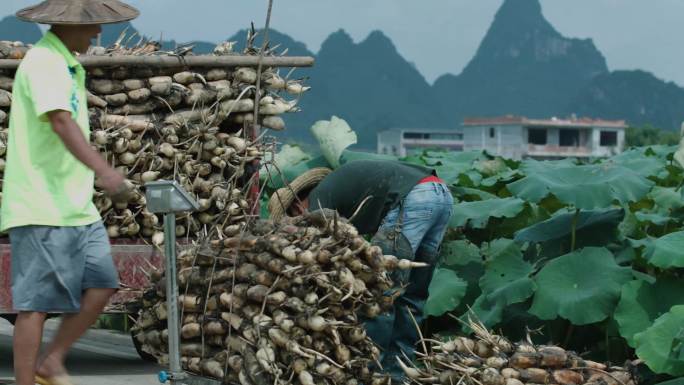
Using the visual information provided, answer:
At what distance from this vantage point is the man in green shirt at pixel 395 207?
22.8ft

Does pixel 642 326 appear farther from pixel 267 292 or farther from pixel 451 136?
pixel 451 136

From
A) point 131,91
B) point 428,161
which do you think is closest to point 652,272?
point 131,91

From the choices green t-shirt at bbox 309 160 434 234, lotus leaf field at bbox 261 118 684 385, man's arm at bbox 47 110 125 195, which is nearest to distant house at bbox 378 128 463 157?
lotus leaf field at bbox 261 118 684 385

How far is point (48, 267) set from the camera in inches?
204

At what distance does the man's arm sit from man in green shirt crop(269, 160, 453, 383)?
6.34ft

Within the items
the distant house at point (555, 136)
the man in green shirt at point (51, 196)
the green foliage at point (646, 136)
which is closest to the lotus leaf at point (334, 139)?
the man in green shirt at point (51, 196)

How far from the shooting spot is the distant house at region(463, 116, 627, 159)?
118 meters

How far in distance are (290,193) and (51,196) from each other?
2213 mm

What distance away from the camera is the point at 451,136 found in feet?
504

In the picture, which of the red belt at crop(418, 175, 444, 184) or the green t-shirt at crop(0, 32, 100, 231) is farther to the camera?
the red belt at crop(418, 175, 444, 184)

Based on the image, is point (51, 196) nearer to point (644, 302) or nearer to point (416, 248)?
point (416, 248)

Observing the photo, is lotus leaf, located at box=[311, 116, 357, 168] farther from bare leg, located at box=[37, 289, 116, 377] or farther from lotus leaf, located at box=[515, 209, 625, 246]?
bare leg, located at box=[37, 289, 116, 377]

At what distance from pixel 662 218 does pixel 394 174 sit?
7.72 ft

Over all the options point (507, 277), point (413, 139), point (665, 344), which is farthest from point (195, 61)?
point (413, 139)
